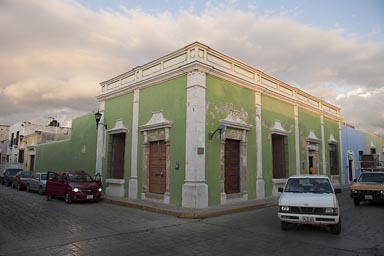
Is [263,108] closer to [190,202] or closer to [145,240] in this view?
[190,202]

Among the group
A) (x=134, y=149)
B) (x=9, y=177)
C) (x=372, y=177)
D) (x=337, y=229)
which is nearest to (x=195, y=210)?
(x=337, y=229)

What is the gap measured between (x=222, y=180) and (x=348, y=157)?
1962cm

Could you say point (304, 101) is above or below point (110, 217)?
above

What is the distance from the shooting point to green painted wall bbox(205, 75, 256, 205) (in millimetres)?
12758

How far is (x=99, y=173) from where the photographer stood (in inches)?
699

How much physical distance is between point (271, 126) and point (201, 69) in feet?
21.9

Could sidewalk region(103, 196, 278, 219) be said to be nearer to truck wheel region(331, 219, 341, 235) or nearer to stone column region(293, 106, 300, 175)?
truck wheel region(331, 219, 341, 235)

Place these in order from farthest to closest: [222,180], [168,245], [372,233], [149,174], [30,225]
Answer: [149,174], [222,180], [30,225], [372,233], [168,245]

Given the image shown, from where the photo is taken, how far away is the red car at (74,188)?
1407cm

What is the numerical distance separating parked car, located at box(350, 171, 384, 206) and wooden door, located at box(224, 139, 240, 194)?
527 centimetres

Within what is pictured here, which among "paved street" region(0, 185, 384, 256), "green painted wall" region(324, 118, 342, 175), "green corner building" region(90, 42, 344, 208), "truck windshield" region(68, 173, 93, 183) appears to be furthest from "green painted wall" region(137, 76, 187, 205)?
"green painted wall" region(324, 118, 342, 175)

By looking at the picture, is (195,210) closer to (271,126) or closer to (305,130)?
(271,126)

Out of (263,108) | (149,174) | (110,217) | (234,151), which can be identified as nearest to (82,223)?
(110,217)

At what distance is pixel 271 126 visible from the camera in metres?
17.3
